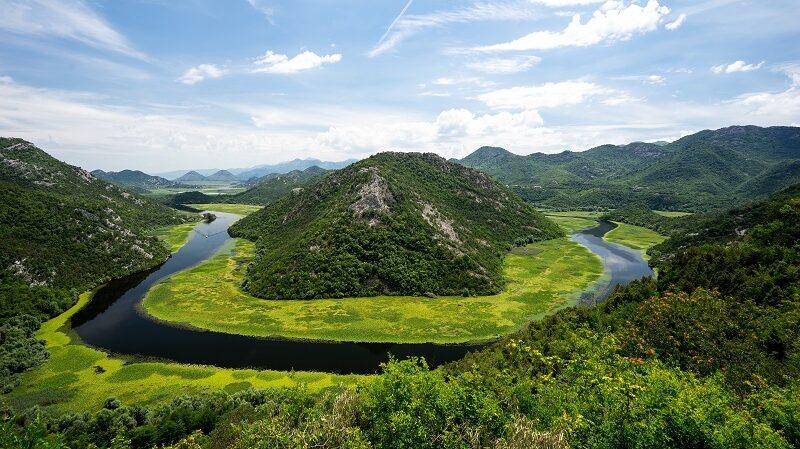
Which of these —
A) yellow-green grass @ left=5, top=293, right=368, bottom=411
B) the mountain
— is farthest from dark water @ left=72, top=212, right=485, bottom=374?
the mountain

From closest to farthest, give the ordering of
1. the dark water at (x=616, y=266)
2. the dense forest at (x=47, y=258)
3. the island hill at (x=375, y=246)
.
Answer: the dense forest at (x=47, y=258), the island hill at (x=375, y=246), the dark water at (x=616, y=266)

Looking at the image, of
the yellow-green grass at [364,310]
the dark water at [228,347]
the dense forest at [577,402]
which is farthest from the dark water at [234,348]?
the dense forest at [577,402]

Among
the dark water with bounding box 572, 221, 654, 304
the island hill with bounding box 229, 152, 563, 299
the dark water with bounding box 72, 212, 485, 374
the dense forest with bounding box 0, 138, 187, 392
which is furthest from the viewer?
the dark water with bounding box 572, 221, 654, 304

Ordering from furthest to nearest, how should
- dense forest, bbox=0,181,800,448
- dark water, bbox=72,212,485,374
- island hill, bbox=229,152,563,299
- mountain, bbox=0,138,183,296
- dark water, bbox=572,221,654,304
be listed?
dark water, bbox=572,221,654,304 < island hill, bbox=229,152,563,299 < mountain, bbox=0,138,183,296 < dark water, bbox=72,212,485,374 < dense forest, bbox=0,181,800,448

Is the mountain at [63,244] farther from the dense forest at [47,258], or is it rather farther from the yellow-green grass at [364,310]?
the yellow-green grass at [364,310]

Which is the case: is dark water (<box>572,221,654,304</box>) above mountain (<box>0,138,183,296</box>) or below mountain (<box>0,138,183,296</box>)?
below

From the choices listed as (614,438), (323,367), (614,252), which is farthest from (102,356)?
(614,252)

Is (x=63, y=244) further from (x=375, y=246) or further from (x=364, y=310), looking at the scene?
(x=364, y=310)

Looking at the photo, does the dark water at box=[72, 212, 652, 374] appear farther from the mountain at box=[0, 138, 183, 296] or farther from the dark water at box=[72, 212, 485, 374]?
the mountain at box=[0, 138, 183, 296]
